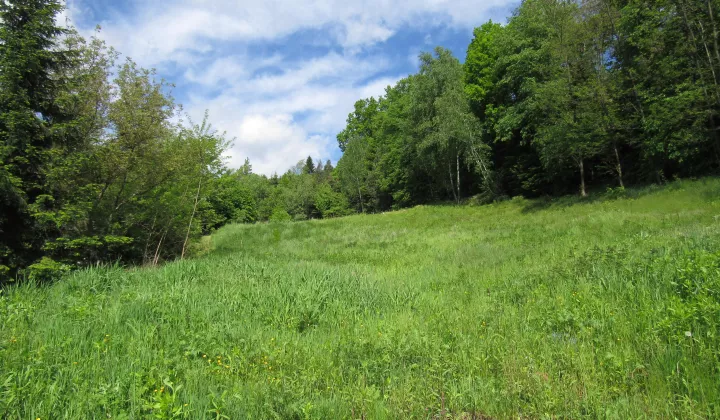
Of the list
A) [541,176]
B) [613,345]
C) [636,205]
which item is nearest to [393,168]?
[541,176]

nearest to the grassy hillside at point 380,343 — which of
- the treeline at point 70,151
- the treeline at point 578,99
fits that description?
the treeline at point 70,151

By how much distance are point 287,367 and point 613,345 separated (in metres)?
3.69

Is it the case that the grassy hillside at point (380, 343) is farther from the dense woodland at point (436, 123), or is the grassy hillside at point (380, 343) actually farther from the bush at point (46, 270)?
the dense woodland at point (436, 123)

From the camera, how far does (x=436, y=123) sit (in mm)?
32844

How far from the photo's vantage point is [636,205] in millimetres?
16438

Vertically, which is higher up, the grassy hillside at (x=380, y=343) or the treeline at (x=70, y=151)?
the treeline at (x=70, y=151)

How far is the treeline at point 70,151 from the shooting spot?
10.0 meters

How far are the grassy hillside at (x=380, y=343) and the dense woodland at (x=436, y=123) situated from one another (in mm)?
5290

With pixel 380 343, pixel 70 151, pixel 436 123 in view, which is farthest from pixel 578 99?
pixel 70 151

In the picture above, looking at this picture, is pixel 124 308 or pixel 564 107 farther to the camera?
pixel 564 107

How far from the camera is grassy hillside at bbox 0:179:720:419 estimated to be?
304cm

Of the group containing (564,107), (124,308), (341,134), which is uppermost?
(341,134)

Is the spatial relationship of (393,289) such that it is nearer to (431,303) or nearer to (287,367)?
(431,303)

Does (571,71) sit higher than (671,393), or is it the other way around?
(571,71)
